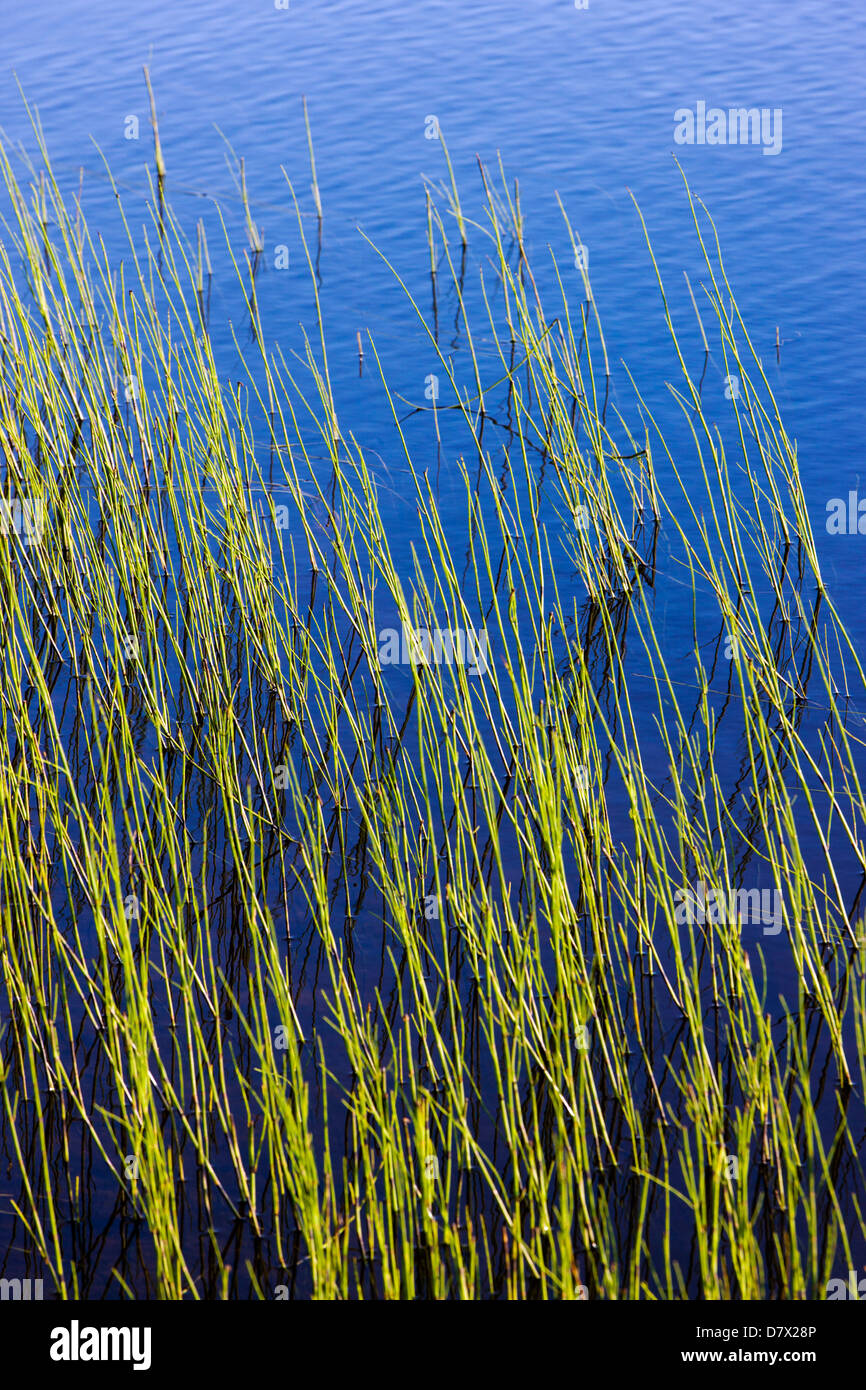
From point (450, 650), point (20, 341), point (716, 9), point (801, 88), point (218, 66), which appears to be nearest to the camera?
point (450, 650)

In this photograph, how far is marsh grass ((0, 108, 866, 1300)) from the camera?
194cm

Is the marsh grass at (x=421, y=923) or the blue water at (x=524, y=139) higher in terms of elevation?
the blue water at (x=524, y=139)

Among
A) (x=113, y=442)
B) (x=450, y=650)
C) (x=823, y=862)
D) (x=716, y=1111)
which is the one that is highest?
(x=113, y=442)

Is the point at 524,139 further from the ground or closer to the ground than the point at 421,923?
further from the ground

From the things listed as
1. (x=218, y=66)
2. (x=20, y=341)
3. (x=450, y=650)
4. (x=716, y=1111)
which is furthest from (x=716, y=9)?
(x=716, y=1111)

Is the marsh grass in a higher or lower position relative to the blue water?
lower

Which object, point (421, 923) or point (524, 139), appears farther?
point (524, 139)

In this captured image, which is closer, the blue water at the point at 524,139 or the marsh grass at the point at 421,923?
the marsh grass at the point at 421,923

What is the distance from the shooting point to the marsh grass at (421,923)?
194 cm

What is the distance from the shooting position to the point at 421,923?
256cm

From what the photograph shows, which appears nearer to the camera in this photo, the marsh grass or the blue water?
the marsh grass
